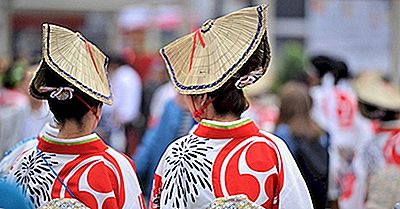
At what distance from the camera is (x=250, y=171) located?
3807mm

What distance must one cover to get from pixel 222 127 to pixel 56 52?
78cm

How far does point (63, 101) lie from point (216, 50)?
70 cm

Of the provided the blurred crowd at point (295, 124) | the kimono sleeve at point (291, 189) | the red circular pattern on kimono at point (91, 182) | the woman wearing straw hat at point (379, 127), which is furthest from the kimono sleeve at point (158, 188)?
the woman wearing straw hat at point (379, 127)

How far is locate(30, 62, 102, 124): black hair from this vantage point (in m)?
3.98

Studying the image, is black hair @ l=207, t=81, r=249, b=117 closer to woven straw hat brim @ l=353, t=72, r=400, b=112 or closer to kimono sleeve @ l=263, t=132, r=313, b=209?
kimono sleeve @ l=263, t=132, r=313, b=209

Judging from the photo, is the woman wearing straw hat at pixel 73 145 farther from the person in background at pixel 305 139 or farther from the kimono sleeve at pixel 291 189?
the person in background at pixel 305 139

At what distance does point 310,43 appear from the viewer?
16.5m

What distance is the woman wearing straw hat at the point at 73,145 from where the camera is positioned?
3908 millimetres

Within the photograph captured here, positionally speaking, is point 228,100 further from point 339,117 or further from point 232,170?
point 339,117

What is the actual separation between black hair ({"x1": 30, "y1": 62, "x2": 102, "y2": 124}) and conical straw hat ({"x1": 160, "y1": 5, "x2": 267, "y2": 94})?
1.30 ft

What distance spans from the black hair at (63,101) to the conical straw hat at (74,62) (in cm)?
3

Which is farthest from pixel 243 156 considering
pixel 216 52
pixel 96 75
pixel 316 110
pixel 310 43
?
pixel 310 43

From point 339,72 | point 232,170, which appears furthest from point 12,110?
point 339,72

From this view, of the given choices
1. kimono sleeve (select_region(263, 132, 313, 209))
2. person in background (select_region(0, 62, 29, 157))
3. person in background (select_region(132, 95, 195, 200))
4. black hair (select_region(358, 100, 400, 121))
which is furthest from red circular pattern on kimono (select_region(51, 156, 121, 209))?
black hair (select_region(358, 100, 400, 121))
